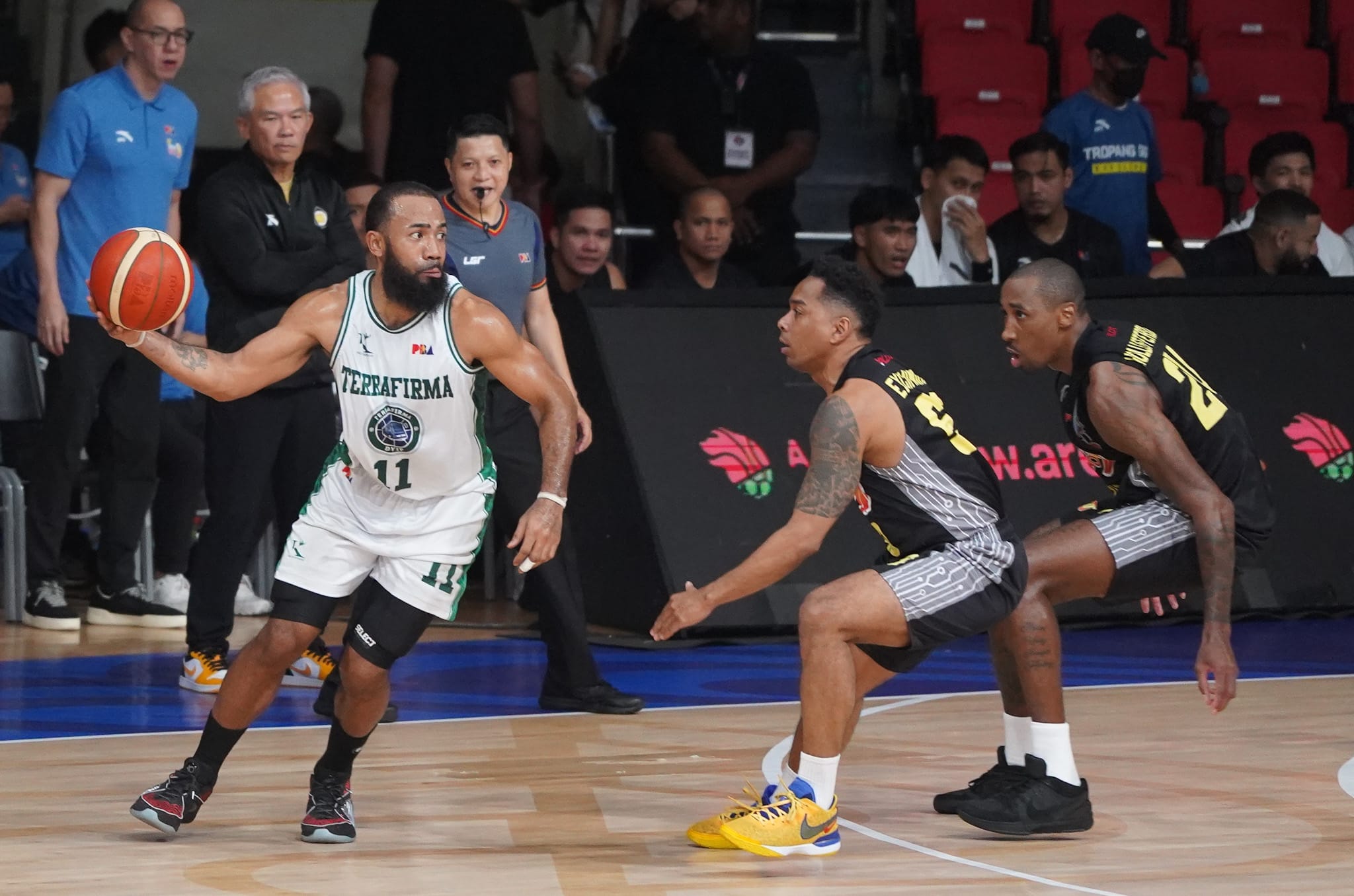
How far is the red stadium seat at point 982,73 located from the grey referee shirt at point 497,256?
5903 mm

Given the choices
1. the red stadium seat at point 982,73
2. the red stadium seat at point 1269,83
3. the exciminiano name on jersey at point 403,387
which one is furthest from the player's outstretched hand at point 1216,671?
the red stadium seat at point 1269,83

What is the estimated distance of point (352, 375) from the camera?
501 centimetres

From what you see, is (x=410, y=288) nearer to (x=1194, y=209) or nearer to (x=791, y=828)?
(x=791, y=828)

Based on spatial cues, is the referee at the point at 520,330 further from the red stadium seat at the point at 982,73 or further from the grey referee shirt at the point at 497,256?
the red stadium seat at the point at 982,73

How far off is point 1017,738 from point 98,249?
437 cm

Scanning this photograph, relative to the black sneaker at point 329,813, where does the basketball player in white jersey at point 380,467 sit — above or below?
above

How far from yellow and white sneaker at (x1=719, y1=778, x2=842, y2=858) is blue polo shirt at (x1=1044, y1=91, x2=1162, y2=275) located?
5936 millimetres

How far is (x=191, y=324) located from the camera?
31.3 feet

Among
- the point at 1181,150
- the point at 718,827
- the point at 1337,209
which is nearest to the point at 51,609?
the point at 718,827

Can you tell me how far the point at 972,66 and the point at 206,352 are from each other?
8.28 metres

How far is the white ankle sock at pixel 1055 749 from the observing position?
16.9 ft

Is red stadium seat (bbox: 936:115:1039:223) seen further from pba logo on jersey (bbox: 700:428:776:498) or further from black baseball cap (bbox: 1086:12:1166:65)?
pba logo on jersey (bbox: 700:428:776:498)

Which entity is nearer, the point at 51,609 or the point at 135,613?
the point at 51,609

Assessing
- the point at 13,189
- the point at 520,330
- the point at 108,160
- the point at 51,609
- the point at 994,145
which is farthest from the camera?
the point at 994,145
